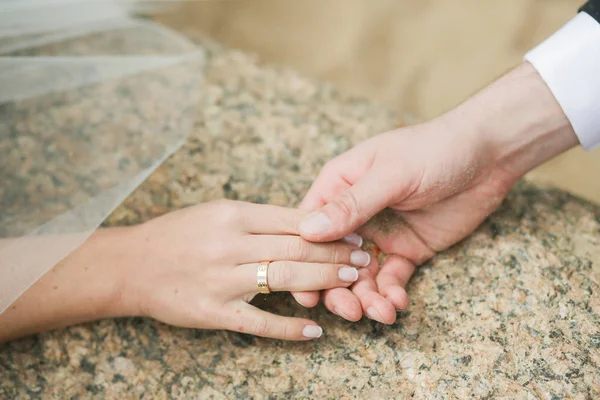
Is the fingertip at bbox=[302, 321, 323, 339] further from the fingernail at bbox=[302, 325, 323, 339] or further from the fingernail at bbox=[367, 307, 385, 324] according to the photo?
the fingernail at bbox=[367, 307, 385, 324]

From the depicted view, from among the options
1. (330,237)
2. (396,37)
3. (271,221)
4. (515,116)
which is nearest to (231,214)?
(271,221)

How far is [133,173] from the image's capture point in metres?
1.39

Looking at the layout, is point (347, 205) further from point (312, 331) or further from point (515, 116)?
point (515, 116)

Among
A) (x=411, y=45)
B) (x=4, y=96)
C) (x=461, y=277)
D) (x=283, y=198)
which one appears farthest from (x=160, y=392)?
(x=411, y=45)

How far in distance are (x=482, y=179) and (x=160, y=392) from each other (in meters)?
0.83

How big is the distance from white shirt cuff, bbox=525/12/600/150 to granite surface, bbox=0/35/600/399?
0.88 feet

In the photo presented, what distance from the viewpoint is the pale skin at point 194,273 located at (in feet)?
3.66

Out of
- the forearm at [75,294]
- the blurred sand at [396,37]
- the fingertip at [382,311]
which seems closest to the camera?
the fingertip at [382,311]

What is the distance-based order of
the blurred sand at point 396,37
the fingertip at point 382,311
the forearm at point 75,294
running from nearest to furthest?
1. the fingertip at point 382,311
2. the forearm at point 75,294
3. the blurred sand at point 396,37

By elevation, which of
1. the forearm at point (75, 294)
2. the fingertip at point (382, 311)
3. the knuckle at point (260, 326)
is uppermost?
the fingertip at point (382, 311)

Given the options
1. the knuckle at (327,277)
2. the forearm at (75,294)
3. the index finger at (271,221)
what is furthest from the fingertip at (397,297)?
the forearm at (75,294)

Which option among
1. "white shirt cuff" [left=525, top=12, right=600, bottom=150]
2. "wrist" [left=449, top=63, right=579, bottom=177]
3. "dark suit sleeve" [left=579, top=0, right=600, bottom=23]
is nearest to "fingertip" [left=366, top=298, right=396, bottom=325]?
"wrist" [left=449, top=63, right=579, bottom=177]

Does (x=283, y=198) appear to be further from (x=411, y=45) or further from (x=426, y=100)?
(x=411, y=45)

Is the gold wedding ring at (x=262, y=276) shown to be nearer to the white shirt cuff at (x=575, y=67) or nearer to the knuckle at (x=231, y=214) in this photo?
the knuckle at (x=231, y=214)
